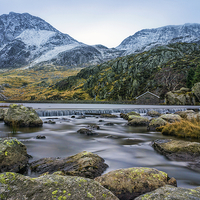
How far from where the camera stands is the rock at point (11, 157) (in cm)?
741

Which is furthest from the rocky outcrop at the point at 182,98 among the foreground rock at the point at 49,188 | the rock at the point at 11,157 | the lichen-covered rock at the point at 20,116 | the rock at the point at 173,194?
the foreground rock at the point at 49,188

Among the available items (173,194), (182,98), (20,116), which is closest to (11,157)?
(173,194)

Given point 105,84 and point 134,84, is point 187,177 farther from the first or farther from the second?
point 105,84

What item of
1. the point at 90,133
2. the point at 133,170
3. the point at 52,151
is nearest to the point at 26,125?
the point at 90,133

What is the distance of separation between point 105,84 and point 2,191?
146902mm

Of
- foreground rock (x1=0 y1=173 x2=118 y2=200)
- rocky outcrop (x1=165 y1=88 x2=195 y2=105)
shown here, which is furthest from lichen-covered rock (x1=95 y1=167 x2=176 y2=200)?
rocky outcrop (x1=165 y1=88 x2=195 y2=105)

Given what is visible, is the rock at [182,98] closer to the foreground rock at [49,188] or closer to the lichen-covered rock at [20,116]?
the lichen-covered rock at [20,116]

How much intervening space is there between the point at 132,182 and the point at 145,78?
119847 millimetres

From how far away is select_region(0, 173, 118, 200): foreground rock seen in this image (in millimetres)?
3331

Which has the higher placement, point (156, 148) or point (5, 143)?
point (5, 143)

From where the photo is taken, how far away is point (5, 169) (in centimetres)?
727

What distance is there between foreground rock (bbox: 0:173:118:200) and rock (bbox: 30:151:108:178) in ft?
10.0

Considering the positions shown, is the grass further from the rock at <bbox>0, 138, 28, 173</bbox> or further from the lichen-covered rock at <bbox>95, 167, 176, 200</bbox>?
the rock at <bbox>0, 138, 28, 173</bbox>

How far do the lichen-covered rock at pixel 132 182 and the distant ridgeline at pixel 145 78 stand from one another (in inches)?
3670
